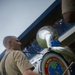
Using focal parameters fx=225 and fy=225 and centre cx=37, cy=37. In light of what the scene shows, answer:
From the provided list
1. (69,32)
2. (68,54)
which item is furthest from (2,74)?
(69,32)

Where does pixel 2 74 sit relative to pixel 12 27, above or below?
below

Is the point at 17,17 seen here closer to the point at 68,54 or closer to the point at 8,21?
the point at 8,21

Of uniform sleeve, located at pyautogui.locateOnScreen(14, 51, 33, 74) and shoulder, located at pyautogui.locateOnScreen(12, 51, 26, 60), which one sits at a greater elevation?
shoulder, located at pyautogui.locateOnScreen(12, 51, 26, 60)

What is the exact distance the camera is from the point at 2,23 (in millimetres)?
2729

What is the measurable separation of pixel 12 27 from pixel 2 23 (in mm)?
141

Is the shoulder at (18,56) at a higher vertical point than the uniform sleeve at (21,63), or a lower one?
higher

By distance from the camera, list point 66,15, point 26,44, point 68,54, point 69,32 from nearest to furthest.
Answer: point 66,15
point 68,54
point 69,32
point 26,44

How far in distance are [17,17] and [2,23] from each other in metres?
0.21

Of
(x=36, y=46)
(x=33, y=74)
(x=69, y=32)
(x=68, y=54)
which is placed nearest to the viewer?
(x=33, y=74)

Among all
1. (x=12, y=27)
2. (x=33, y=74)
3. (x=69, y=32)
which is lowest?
(x=33, y=74)

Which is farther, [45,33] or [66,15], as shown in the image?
[45,33]

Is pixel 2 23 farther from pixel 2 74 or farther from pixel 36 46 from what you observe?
pixel 2 74

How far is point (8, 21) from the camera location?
271 cm

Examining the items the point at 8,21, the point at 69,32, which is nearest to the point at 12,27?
the point at 8,21
